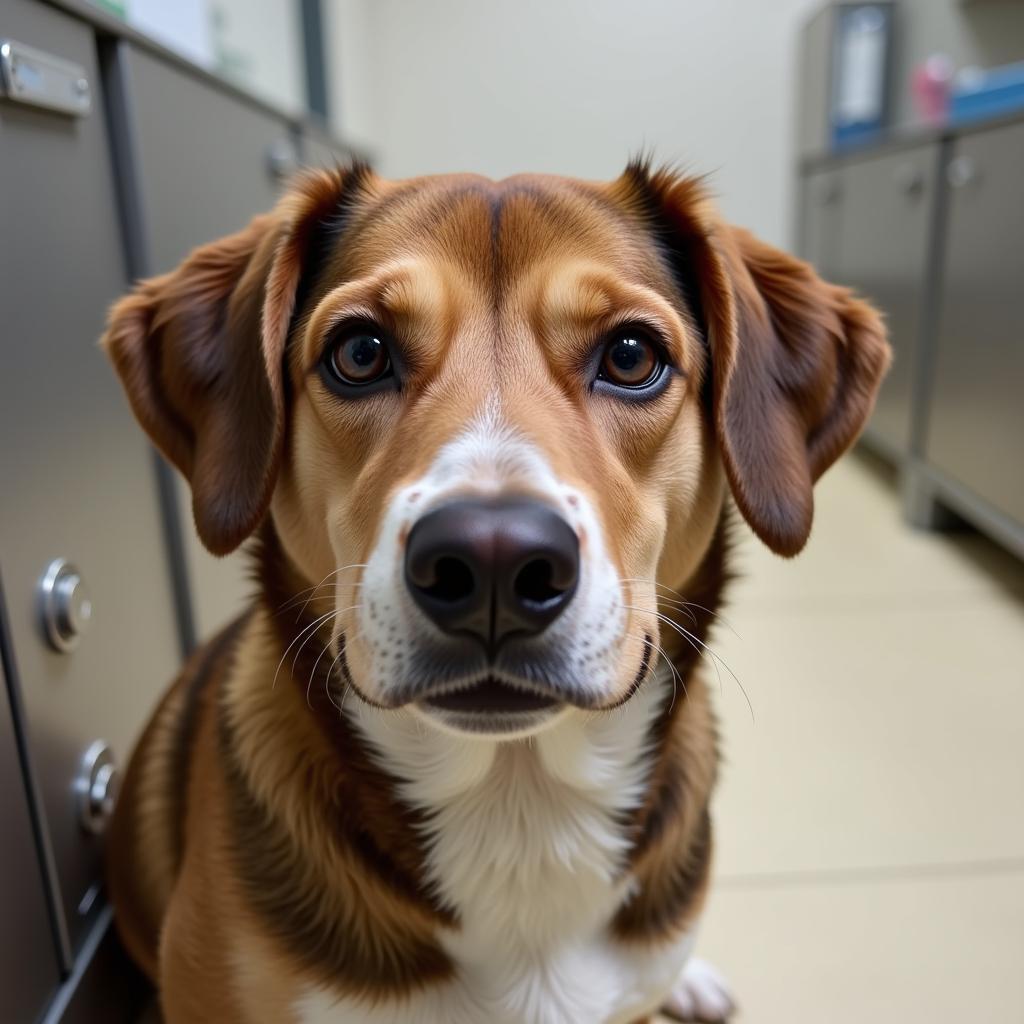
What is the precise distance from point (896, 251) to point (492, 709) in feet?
11.0

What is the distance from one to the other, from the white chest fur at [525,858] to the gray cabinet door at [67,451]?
0.47 m

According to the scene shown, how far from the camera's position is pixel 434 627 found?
2.67ft

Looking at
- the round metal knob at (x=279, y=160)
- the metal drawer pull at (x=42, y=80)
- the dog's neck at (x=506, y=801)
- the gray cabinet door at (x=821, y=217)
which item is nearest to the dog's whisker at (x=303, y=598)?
the dog's neck at (x=506, y=801)

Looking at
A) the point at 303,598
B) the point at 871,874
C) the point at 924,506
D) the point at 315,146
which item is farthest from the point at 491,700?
the point at 924,506

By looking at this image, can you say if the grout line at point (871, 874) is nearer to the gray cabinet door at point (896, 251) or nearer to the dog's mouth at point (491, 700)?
the dog's mouth at point (491, 700)

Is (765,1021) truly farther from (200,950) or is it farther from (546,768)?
(200,950)

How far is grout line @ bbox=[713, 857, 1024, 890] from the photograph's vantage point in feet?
5.58

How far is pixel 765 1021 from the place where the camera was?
1.44 metres

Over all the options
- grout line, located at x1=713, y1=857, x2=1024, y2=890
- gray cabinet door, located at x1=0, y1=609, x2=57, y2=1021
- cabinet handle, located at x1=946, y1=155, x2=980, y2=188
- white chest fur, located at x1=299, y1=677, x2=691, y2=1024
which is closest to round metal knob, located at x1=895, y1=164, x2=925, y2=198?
cabinet handle, located at x1=946, y1=155, x2=980, y2=188

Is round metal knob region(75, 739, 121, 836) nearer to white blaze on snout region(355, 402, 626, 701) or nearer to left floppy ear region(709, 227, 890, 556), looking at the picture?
white blaze on snout region(355, 402, 626, 701)

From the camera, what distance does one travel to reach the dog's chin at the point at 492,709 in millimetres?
863

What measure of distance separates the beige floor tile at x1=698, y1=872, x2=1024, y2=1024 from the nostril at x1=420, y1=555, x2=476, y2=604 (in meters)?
1.01

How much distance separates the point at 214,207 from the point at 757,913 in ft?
5.59

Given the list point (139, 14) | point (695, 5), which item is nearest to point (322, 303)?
point (139, 14)
